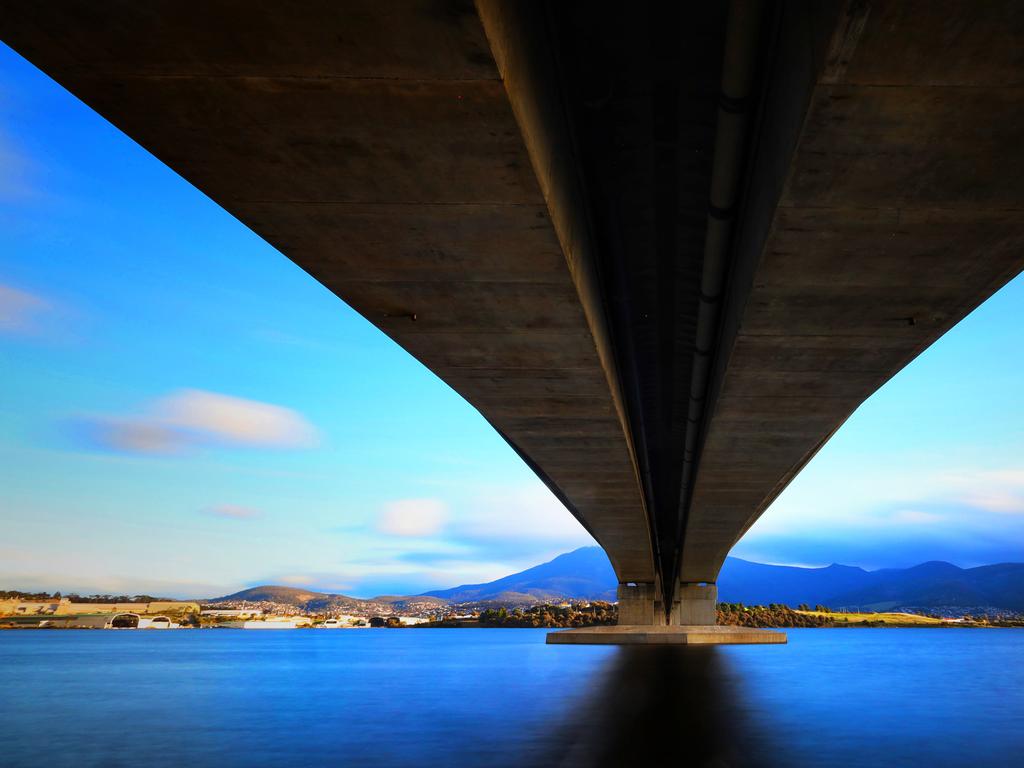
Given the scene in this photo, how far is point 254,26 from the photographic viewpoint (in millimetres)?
6180

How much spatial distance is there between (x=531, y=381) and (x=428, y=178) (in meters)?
7.48

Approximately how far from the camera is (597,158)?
10.7 meters

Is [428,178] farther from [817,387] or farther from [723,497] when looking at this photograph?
[723,497]

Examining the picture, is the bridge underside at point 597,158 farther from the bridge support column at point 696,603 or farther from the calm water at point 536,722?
the bridge support column at point 696,603

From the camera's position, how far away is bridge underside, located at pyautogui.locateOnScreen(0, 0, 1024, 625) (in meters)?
6.31

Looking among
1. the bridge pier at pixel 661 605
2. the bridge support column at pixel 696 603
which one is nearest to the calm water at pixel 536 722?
the bridge pier at pixel 661 605

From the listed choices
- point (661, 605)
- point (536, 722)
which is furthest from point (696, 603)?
point (536, 722)

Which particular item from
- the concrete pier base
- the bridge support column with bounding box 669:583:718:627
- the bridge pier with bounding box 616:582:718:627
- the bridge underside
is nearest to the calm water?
the bridge underside

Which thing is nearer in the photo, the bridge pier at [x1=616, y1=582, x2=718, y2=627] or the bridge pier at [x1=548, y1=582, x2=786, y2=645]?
the bridge pier at [x1=548, y1=582, x2=786, y2=645]

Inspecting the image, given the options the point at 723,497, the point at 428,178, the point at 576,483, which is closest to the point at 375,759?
the point at 428,178

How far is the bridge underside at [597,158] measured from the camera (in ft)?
20.7

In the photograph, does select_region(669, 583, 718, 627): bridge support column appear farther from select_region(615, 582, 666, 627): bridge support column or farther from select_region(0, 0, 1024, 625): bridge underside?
select_region(0, 0, 1024, 625): bridge underside

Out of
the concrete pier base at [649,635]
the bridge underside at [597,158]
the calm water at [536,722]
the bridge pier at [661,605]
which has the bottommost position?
the calm water at [536,722]

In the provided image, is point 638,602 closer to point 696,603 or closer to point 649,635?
point 649,635
